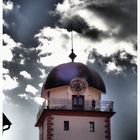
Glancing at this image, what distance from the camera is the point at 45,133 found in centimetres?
Answer: 1430

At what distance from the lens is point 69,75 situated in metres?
14.3

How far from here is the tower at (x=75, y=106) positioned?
14.0 m

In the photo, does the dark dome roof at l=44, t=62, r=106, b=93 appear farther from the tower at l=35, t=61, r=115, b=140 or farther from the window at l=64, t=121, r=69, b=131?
the window at l=64, t=121, r=69, b=131

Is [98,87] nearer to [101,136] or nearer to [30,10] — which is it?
[101,136]

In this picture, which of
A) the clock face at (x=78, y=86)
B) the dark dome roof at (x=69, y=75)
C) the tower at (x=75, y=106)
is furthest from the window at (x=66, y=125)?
the dark dome roof at (x=69, y=75)

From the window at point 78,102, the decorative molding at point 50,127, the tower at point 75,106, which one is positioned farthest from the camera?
the window at point 78,102

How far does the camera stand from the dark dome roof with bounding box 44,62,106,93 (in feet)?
46.6

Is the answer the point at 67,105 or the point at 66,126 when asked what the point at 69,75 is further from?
the point at 66,126

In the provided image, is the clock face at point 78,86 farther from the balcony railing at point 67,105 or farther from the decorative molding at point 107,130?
the decorative molding at point 107,130

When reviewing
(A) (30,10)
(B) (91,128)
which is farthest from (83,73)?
(A) (30,10)

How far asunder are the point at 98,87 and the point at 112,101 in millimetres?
1234

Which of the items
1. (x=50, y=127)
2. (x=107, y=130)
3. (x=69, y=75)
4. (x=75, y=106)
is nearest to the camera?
(x=50, y=127)

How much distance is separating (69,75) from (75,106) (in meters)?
0.81

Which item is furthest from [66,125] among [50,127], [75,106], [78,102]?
[78,102]
